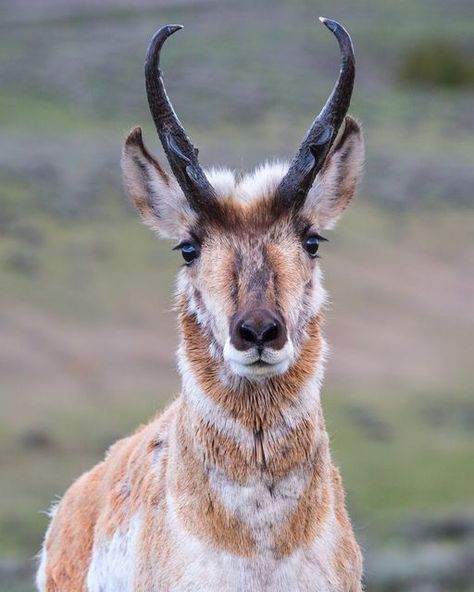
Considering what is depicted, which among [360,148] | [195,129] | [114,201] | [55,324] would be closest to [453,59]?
[195,129]

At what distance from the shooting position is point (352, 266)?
47031mm

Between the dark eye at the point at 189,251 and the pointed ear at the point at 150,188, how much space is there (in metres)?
0.25

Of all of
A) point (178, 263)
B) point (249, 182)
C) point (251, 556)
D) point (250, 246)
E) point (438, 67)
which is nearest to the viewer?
point (251, 556)

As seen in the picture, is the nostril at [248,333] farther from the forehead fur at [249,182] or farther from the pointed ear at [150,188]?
the pointed ear at [150,188]

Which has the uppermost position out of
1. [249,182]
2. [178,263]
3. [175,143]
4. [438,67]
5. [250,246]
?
[438,67]

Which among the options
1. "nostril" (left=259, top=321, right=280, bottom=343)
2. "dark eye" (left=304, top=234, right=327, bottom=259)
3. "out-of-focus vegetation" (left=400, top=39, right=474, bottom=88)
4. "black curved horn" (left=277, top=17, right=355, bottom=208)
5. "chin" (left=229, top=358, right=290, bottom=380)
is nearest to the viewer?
"nostril" (left=259, top=321, right=280, bottom=343)

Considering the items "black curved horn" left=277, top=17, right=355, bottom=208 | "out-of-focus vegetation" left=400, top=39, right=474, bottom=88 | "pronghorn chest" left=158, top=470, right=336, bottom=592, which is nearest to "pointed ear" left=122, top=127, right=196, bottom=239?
"black curved horn" left=277, top=17, right=355, bottom=208

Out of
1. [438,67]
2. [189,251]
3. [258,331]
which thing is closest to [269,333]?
[258,331]

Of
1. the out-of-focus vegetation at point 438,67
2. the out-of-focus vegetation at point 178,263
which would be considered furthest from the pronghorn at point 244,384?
the out-of-focus vegetation at point 438,67

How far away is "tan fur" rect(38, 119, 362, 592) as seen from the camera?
7797 millimetres

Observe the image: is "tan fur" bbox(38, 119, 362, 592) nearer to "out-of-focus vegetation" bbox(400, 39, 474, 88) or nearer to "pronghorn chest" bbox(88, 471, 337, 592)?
"pronghorn chest" bbox(88, 471, 337, 592)

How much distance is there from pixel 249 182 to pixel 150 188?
729mm

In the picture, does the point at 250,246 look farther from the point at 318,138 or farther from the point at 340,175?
the point at 340,175

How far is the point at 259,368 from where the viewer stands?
7.54 m
